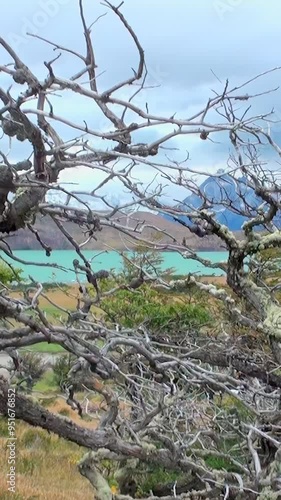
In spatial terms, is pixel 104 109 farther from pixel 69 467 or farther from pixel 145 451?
pixel 69 467

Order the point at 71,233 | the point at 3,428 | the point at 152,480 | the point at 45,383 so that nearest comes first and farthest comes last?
the point at 71,233 < the point at 152,480 < the point at 3,428 < the point at 45,383

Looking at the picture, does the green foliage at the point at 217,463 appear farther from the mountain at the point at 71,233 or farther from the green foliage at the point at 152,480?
the mountain at the point at 71,233

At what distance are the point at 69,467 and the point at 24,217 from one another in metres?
8.23

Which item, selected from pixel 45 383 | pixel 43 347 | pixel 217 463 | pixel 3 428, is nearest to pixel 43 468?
pixel 3 428

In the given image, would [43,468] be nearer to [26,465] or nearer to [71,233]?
[26,465]

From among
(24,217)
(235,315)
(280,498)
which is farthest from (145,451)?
(24,217)

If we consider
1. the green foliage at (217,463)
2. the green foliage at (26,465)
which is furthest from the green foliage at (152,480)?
the green foliage at (26,465)

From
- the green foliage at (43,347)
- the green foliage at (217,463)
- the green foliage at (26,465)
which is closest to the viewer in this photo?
the green foliage at (43,347)

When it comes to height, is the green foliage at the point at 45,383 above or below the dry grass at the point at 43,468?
above

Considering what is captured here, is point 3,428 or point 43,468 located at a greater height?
point 3,428

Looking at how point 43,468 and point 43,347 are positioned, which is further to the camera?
point 43,347

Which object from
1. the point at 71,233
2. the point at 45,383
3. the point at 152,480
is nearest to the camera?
the point at 71,233

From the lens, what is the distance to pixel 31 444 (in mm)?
12328

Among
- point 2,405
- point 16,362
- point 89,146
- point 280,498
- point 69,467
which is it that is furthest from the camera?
point 69,467
